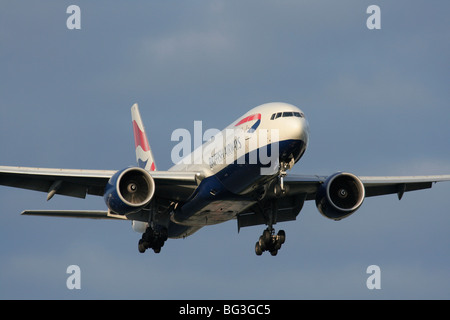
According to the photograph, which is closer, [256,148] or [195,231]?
[256,148]

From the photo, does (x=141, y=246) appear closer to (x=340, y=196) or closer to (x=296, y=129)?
(x=340, y=196)

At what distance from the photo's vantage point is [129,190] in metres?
43.8

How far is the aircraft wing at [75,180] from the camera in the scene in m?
43.7

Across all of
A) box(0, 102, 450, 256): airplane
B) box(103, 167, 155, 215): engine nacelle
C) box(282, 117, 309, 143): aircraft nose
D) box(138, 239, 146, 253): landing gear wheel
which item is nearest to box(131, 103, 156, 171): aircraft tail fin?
box(0, 102, 450, 256): airplane

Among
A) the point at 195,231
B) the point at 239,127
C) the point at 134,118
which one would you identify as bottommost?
the point at 195,231

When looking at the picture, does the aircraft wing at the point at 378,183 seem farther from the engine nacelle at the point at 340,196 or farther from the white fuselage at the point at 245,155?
the white fuselage at the point at 245,155

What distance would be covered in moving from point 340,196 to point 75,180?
43.5 feet

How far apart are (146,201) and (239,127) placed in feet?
18.3

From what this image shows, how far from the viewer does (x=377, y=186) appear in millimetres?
50156

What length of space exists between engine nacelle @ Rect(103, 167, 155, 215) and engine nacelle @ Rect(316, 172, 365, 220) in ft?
29.1

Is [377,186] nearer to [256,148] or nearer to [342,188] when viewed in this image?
[342,188]

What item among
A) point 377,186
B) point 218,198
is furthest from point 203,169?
point 377,186

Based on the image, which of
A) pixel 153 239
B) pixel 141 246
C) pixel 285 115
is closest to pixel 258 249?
pixel 153 239

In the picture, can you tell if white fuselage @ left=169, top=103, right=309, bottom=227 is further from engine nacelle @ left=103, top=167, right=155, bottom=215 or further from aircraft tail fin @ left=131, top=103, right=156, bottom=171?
aircraft tail fin @ left=131, top=103, right=156, bottom=171
